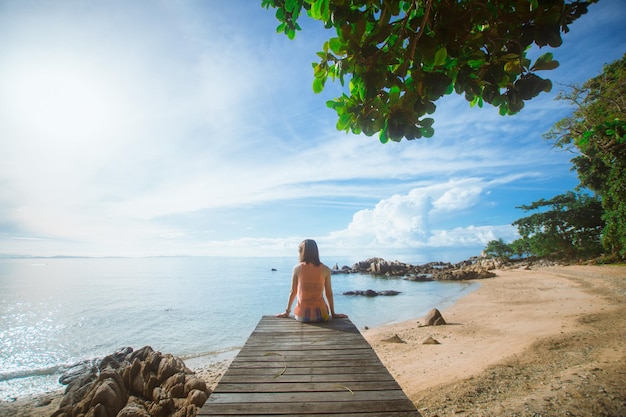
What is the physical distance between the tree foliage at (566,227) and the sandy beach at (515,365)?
81.4 feet

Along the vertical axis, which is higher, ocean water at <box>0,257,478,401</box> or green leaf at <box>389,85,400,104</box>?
green leaf at <box>389,85,400,104</box>

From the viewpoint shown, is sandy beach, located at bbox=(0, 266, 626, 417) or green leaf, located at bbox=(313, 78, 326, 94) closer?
green leaf, located at bbox=(313, 78, 326, 94)

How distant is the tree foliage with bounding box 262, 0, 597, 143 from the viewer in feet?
6.88

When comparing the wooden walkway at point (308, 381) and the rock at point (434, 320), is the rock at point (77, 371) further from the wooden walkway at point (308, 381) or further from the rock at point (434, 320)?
the rock at point (434, 320)

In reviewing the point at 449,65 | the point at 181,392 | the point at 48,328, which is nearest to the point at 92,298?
the point at 48,328

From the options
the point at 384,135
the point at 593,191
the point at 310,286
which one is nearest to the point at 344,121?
the point at 384,135

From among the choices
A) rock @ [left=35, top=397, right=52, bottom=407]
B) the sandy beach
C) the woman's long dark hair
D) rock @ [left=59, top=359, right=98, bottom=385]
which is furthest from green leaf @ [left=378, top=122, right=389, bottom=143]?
rock @ [left=59, top=359, right=98, bottom=385]

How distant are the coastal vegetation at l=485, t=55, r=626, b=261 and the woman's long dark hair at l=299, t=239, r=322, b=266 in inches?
215

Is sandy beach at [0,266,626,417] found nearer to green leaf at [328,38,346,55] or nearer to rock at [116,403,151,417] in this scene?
rock at [116,403,151,417]

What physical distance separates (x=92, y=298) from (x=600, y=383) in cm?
3634

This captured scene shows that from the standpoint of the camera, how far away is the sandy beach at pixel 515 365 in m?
4.34

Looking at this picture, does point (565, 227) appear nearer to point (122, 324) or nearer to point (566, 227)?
point (566, 227)

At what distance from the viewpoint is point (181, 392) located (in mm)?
5672

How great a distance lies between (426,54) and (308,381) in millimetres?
3492
